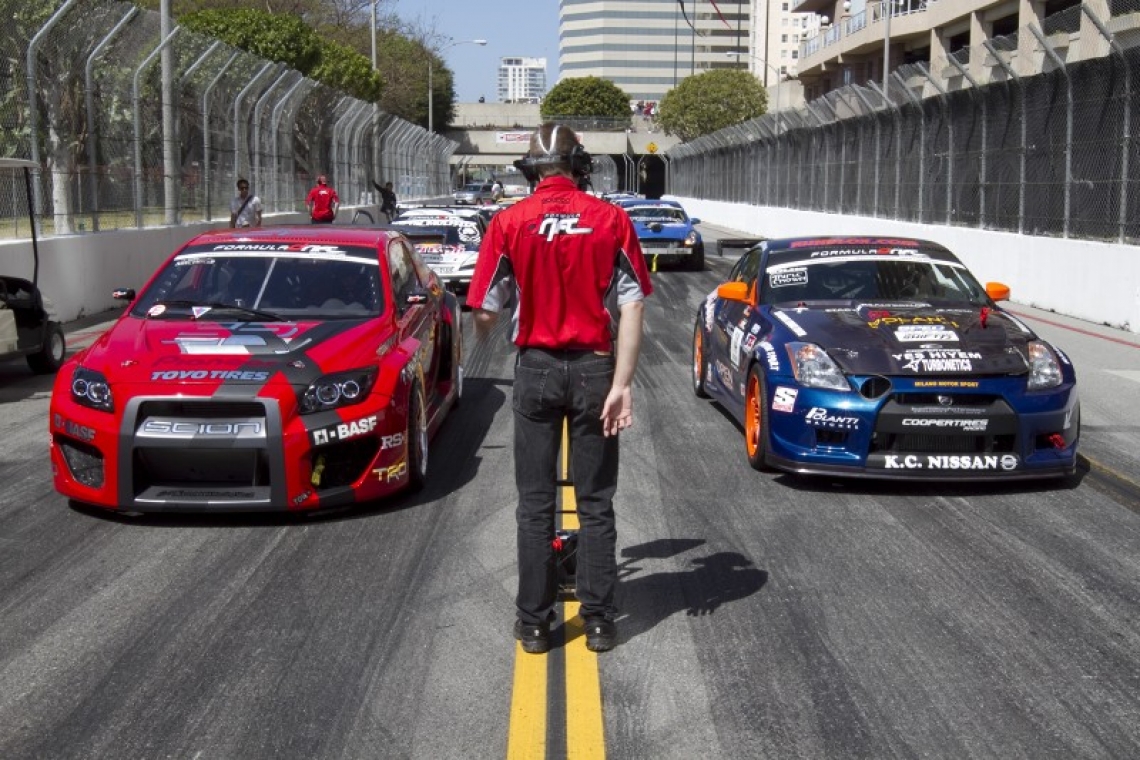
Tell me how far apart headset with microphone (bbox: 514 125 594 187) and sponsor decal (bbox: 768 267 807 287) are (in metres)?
4.30

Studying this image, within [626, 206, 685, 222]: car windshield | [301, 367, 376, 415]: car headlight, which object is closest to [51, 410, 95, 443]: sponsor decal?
[301, 367, 376, 415]: car headlight

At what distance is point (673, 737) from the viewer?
3.96 metres

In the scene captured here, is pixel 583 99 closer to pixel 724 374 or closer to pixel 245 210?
pixel 245 210

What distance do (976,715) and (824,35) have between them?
209ft

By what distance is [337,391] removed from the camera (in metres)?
6.53

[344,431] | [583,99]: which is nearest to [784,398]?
[344,431]

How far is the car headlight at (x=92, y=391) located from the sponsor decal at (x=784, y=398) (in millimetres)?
3462

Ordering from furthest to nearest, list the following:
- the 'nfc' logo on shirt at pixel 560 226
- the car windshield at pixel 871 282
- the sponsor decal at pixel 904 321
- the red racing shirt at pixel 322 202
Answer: the red racing shirt at pixel 322 202 → the car windshield at pixel 871 282 → the sponsor decal at pixel 904 321 → the 'nfc' logo on shirt at pixel 560 226

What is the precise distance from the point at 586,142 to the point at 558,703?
3923 inches

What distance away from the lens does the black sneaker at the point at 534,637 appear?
4.66 m

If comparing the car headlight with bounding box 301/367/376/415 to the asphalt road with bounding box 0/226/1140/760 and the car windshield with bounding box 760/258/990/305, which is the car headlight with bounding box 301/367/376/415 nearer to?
the asphalt road with bounding box 0/226/1140/760

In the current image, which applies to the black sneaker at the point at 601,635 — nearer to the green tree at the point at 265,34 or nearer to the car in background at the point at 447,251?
the car in background at the point at 447,251

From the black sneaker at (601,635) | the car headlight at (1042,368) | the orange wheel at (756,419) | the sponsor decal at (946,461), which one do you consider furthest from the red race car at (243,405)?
the car headlight at (1042,368)

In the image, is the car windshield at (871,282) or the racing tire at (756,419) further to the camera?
the car windshield at (871,282)
